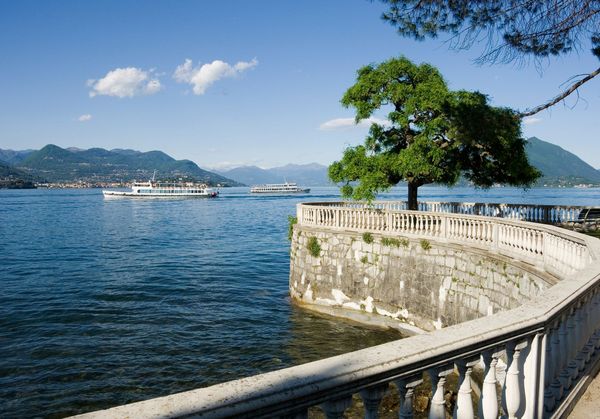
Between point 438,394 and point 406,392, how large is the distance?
277 mm

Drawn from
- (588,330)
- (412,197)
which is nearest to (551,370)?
(588,330)

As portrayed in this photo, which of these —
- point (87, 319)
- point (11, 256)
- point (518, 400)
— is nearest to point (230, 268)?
point (87, 319)

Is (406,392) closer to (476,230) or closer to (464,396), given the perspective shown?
(464,396)

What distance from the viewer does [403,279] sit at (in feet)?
52.7

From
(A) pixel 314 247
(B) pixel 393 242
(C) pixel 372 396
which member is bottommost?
(A) pixel 314 247

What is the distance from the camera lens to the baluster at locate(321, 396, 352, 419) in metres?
2.32

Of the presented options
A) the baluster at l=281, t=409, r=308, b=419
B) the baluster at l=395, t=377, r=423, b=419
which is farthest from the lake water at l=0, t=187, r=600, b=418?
the baluster at l=281, t=409, r=308, b=419

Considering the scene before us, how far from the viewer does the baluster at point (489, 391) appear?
10.1 feet

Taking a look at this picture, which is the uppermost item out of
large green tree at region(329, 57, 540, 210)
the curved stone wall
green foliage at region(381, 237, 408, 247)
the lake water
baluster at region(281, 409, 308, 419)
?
large green tree at region(329, 57, 540, 210)

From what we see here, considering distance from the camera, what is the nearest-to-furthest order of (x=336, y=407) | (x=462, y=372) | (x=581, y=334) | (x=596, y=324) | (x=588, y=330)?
1. (x=336, y=407)
2. (x=462, y=372)
3. (x=581, y=334)
4. (x=588, y=330)
5. (x=596, y=324)

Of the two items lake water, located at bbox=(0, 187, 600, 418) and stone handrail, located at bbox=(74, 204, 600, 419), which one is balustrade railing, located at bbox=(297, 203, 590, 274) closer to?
stone handrail, located at bbox=(74, 204, 600, 419)

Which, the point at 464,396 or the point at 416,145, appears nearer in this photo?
the point at 464,396

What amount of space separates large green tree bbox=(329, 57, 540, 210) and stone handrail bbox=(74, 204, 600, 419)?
555 inches

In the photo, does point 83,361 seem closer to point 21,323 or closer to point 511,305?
point 21,323
